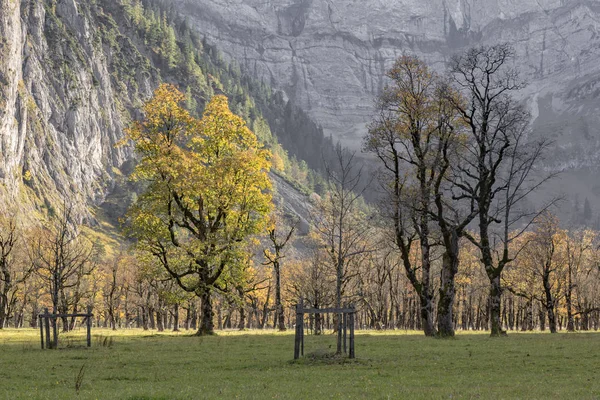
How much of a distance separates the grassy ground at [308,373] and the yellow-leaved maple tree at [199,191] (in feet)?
49.8

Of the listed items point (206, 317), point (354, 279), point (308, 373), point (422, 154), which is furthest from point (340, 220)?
point (354, 279)

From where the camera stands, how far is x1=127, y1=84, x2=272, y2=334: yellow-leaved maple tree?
1770 inches

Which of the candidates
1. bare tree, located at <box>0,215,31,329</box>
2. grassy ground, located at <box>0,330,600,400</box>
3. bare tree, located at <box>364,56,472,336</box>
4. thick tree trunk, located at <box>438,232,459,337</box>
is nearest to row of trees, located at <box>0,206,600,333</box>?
bare tree, located at <box>0,215,31,329</box>

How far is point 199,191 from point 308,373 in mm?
26265

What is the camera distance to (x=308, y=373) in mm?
20375

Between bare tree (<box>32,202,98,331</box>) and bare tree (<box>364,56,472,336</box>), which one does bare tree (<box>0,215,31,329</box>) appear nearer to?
bare tree (<box>32,202,98,331</box>)

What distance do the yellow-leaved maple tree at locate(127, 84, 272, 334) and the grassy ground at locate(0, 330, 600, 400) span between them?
15.2 m

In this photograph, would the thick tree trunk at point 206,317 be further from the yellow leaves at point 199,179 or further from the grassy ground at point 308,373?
the grassy ground at point 308,373

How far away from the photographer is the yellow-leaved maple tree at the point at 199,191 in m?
45.0

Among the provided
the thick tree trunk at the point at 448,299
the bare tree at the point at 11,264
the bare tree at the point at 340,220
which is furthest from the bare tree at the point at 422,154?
the bare tree at the point at 11,264

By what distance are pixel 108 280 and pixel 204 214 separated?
225 feet

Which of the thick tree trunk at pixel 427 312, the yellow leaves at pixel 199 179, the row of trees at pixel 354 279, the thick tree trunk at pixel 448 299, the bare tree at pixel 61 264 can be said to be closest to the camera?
the bare tree at pixel 61 264

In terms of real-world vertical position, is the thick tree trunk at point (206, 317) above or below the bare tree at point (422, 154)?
below

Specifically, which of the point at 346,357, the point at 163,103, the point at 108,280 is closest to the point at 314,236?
the point at 163,103
